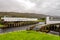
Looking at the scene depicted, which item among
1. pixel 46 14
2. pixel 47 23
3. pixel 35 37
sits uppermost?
pixel 46 14

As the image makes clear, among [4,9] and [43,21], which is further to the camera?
[43,21]

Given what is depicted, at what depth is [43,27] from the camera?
3049 millimetres

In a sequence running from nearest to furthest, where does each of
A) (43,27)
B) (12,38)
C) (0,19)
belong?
1. (12,38)
2. (0,19)
3. (43,27)

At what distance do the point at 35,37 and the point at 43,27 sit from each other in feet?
1.81

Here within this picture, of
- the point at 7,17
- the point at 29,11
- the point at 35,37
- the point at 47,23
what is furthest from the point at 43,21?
the point at 7,17

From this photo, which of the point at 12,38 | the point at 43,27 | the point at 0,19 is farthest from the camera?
the point at 43,27

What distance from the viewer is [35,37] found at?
8.43 feet

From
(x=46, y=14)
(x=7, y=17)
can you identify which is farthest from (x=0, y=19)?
Result: (x=46, y=14)

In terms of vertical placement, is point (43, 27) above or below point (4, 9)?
below

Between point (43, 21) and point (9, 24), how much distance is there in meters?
0.82

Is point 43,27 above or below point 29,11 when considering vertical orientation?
below

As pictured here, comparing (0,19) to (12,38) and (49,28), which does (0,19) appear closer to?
(12,38)

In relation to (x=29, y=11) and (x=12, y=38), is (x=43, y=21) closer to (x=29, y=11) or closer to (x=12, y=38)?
(x=29, y=11)

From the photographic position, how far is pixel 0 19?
9.20ft
